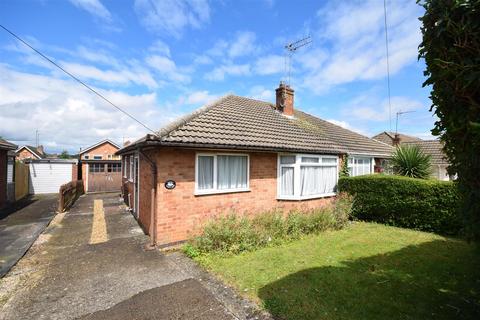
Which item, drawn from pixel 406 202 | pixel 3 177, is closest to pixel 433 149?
pixel 406 202

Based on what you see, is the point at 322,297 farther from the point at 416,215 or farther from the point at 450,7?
the point at 416,215

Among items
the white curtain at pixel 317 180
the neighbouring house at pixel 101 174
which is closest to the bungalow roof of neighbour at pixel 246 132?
the white curtain at pixel 317 180

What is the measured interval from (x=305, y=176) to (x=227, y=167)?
3740 millimetres

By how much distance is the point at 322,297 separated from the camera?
14.5ft

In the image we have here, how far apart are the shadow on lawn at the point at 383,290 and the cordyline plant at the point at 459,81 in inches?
68.2

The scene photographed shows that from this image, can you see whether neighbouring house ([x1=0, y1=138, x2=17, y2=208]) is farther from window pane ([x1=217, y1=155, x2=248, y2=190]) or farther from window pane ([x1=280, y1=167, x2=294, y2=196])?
window pane ([x1=280, y1=167, x2=294, y2=196])

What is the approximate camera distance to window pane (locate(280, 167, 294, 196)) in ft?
32.3

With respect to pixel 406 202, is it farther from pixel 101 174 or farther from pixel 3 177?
pixel 101 174

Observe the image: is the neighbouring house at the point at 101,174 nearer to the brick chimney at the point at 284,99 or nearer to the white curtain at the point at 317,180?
the brick chimney at the point at 284,99

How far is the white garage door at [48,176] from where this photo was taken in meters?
21.2

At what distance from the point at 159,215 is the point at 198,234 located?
1270mm

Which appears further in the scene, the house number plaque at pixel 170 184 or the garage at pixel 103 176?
the garage at pixel 103 176

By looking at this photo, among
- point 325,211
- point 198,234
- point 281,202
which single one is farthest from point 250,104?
point 198,234

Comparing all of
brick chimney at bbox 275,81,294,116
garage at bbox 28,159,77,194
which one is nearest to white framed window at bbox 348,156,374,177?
brick chimney at bbox 275,81,294,116
